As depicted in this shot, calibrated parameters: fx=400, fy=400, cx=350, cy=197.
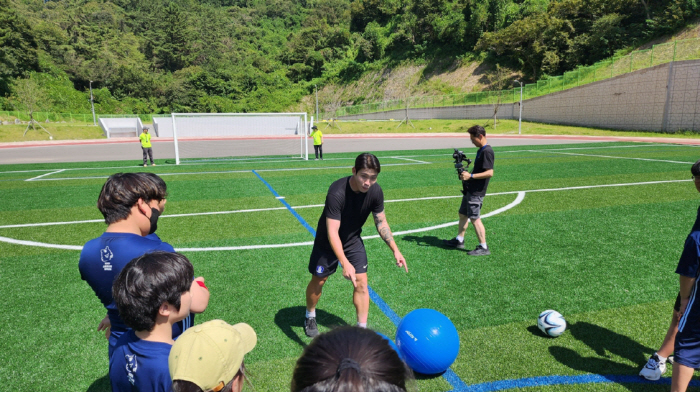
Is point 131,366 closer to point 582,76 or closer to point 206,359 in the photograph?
point 206,359

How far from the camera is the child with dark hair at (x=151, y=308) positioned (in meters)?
1.83

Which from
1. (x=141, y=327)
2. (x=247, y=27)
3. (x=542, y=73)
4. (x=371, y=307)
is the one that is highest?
(x=247, y=27)

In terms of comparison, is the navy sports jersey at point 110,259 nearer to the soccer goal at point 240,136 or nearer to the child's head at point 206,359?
the child's head at point 206,359

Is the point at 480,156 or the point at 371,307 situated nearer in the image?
the point at 371,307

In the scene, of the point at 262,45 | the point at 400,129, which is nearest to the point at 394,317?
the point at 400,129

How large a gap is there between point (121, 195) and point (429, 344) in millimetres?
2699

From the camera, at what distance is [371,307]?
498 cm

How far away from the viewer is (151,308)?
185cm

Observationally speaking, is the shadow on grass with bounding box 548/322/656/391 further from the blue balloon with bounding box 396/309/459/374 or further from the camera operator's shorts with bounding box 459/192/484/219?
the camera operator's shorts with bounding box 459/192/484/219

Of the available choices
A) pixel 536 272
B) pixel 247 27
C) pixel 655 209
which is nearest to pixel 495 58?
pixel 655 209

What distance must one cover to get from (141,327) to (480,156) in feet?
19.0

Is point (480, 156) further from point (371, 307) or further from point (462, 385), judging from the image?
point (462, 385)

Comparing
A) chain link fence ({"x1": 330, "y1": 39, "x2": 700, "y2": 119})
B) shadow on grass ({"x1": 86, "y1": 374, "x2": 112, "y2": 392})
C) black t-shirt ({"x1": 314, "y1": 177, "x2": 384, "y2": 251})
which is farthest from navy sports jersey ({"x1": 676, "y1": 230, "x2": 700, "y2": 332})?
chain link fence ({"x1": 330, "y1": 39, "x2": 700, "y2": 119})

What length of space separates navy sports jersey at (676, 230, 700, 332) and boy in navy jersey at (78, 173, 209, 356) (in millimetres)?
3251
